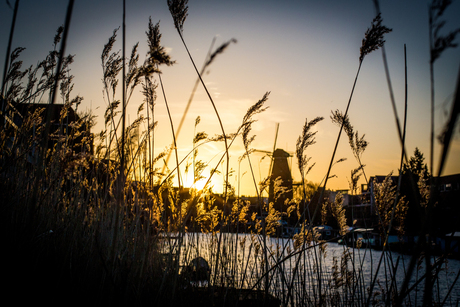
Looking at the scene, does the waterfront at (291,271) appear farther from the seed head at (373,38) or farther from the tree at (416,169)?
the seed head at (373,38)

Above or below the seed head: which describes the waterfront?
below

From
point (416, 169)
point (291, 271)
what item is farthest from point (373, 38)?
point (291, 271)

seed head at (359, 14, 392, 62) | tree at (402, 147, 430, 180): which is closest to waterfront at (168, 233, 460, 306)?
tree at (402, 147, 430, 180)

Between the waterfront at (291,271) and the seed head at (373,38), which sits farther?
the waterfront at (291,271)

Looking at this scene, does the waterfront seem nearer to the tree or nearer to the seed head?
the tree

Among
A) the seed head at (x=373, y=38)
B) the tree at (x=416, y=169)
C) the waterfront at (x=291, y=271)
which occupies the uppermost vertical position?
the seed head at (x=373, y=38)

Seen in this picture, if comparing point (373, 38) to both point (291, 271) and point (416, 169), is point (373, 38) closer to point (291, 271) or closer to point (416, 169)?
point (416, 169)

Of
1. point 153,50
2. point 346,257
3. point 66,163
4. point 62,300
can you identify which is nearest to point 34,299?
point 62,300

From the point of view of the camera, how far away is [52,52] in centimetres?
289

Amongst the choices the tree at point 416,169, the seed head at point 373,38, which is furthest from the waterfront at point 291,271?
the seed head at point 373,38

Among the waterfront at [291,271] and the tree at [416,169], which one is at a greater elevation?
the tree at [416,169]

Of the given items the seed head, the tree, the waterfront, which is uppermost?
the seed head

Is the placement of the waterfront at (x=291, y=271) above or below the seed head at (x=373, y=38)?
below

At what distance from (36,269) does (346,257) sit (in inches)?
105
